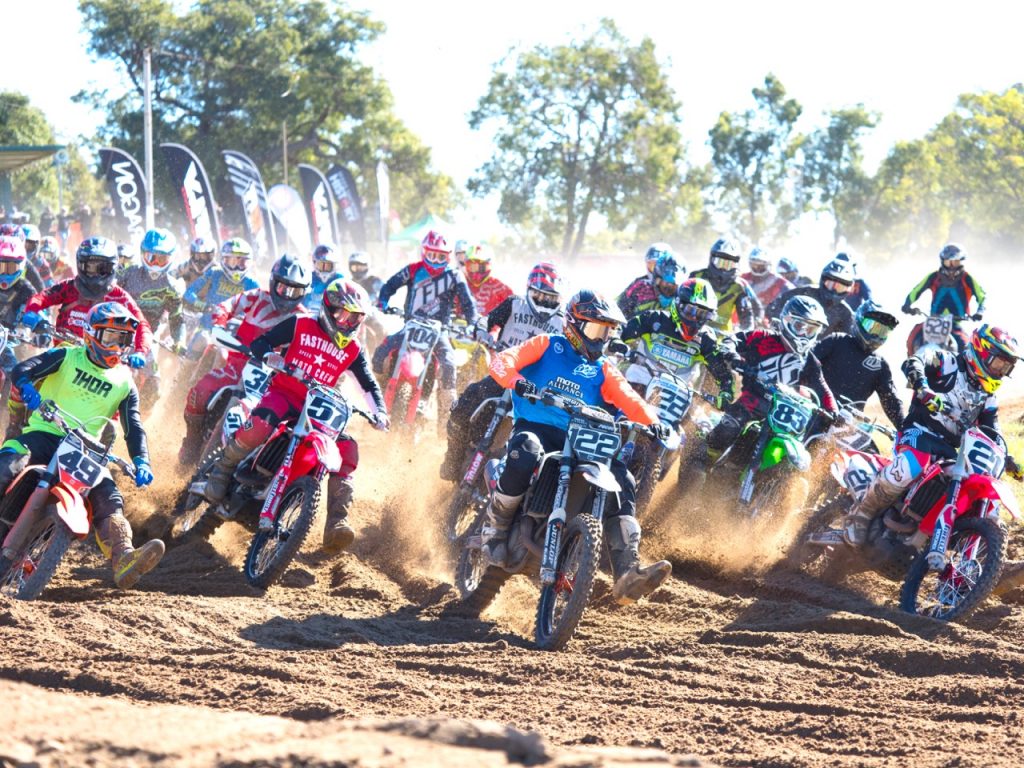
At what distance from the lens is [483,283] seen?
1666 cm

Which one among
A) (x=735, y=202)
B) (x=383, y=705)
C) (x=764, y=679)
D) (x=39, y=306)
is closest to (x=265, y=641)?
(x=383, y=705)

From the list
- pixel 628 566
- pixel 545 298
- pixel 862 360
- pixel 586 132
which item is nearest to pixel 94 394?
pixel 628 566

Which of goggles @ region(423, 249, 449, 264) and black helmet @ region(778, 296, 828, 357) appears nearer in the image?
black helmet @ region(778, 296, 828, 357)

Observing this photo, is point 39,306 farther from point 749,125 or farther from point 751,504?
point 749,125

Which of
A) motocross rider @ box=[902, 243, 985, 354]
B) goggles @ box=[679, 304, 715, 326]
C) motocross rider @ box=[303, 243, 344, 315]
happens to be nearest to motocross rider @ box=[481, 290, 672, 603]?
goggles @ box=[679, 304, 715, 326]

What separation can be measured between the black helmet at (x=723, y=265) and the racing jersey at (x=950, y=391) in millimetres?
5732

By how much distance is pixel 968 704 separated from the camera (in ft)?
22.6

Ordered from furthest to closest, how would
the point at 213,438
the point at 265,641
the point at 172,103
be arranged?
the point at 172,103 < the point at 213,438 < the point at 265,641

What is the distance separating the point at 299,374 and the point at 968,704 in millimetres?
5071

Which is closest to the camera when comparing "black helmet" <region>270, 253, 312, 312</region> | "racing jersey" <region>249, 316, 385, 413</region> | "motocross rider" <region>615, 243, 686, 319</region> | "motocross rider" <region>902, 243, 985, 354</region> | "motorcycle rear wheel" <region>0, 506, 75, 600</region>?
"motorcycle rear wheel" <region>0, 506, 75, 600</region>

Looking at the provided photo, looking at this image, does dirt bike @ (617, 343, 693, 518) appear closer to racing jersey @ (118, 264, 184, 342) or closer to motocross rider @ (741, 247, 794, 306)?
racing jersey @ (118, 264, 184, 342)

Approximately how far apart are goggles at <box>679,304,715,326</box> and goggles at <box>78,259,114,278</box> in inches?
190

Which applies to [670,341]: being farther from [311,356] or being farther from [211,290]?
[211,290]

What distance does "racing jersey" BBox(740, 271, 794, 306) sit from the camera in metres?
18.5
